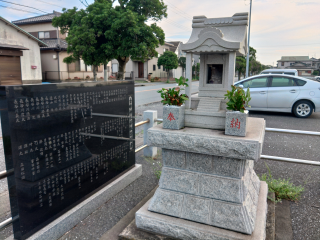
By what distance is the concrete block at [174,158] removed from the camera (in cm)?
278

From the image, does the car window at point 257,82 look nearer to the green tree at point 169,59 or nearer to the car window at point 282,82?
the car window at point 282,82

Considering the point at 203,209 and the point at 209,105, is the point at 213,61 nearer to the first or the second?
the point at 209,105

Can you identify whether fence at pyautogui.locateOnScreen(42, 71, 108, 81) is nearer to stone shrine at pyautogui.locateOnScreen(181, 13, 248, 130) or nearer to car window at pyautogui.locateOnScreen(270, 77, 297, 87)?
car window at pyautogui.locateOnScreen(270, 77, 297, 87)

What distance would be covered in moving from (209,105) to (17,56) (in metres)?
20.7

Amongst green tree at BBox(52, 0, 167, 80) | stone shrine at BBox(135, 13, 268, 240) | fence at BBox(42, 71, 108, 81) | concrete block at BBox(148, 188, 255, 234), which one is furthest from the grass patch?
fence at BBox(42, 71, 108, 81)

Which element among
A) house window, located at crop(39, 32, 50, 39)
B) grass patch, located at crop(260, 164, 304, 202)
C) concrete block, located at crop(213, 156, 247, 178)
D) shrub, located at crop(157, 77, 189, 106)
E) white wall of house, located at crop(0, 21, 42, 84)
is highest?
house window, located at crop(39, 32, 50, 39)

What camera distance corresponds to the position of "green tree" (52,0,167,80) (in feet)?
48.6

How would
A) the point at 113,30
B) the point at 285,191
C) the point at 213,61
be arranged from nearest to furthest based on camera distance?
the point at 213,61
the point at 285,191
the point at 113,30

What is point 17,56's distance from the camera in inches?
765

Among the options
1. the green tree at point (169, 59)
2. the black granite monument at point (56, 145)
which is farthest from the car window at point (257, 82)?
the green tree at point (169, 59)

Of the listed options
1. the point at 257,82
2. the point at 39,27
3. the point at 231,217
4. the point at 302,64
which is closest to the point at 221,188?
the point at 231,217

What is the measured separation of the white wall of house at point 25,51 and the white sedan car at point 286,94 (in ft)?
60.4

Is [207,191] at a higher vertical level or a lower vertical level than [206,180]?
lower

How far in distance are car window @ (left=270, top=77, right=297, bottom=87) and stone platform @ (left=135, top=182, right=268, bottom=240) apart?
24.7 feet
